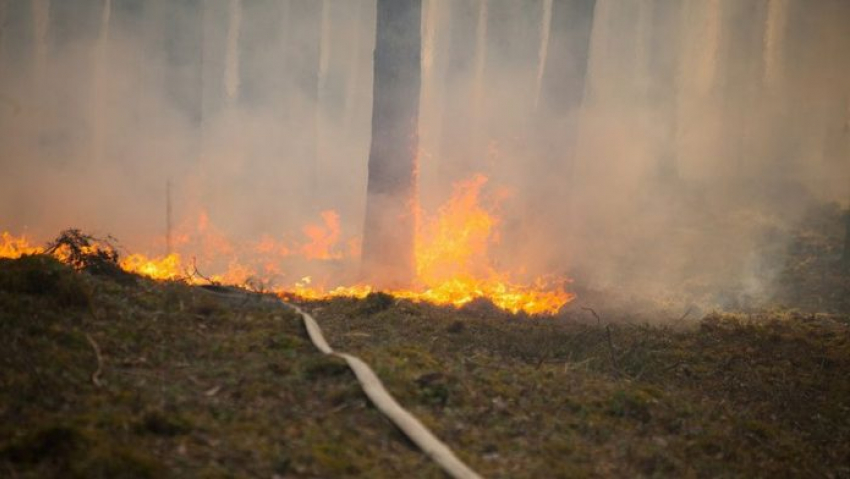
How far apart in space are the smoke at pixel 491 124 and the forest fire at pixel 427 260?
3.09 feet

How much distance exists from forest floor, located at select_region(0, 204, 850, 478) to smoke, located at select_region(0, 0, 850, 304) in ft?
20.5

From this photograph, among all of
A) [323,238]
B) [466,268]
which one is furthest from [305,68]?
[466,268]

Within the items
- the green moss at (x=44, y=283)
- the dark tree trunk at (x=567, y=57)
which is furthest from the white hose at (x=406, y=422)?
the dark tree trunk at (x=567, y=57)

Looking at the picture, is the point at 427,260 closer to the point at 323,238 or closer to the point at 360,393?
the point at 323,238

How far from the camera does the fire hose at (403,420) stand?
438cm

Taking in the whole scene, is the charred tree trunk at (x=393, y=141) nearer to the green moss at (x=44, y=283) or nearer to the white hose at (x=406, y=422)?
the white hose at (x=406, y=422)

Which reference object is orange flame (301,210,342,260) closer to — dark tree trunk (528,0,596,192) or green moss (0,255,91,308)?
dark tree trunk (528,0,596,192)

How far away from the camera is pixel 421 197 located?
21.7m

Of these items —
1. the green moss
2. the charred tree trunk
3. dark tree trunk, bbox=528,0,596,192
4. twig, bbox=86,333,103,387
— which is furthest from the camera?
dark tree trunk, bbox=528,0,596,192

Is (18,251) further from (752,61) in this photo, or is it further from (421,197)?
(752,61)

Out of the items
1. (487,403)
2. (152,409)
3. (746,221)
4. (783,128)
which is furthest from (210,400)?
(783,128)

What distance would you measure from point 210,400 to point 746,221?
20.1 metres

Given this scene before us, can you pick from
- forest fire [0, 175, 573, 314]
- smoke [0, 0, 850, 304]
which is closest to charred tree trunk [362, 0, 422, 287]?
forest fire [0, 175, 573, 314]

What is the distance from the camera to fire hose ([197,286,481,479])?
14.4ft
